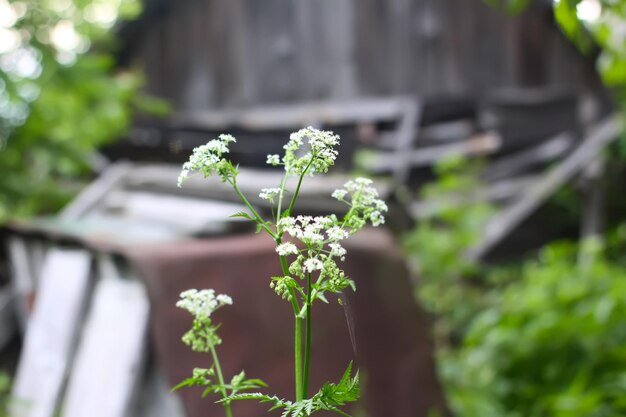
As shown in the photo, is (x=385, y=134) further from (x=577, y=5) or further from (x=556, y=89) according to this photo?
(x=577, y=5)

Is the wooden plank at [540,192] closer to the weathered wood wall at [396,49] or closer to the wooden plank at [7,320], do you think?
the weathered wood wall at [396,49]

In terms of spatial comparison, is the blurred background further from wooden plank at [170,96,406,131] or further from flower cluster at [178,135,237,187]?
flower cluster at [178,135,237,187]

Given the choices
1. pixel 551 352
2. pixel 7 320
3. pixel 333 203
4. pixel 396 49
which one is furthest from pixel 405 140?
pixel 7 320

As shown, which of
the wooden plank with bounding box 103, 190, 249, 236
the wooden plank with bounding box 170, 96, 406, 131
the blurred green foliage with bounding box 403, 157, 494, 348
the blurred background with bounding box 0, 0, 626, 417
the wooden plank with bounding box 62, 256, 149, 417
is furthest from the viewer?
the wooden plank with bounding box 170, 96, 406, 131

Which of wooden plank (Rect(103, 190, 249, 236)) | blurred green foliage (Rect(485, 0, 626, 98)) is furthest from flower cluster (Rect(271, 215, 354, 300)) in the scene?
wooden plank (Rect(103, 190, 249, 236))

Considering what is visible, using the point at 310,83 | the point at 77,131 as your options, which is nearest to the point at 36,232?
the point at 77,131

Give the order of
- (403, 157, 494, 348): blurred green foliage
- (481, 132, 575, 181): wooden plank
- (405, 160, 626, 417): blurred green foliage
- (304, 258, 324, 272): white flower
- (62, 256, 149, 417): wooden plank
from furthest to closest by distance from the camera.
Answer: (481, 132, 575, 181): wooden plank → (403, 157, 494, 348): blurred green foliage → (405, 160, 626, 417): blurred green foliage → (62, 256, 149, 417): wooden plank → (304, 258, 324, 272): white flower
